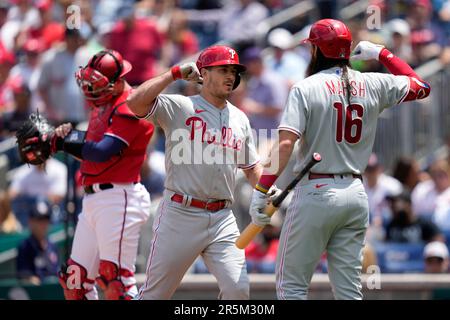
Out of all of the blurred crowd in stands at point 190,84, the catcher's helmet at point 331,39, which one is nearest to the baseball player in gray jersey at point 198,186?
the catcher's helmet at point 331,39

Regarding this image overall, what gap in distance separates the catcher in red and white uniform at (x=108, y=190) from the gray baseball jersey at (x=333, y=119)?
159 centimetres

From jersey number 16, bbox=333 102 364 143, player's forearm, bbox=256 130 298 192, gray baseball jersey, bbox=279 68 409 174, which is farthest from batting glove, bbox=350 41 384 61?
player's forearm, bbox=256 130 298 192

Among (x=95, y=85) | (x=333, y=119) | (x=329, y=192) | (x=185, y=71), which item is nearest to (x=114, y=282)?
(x=95, y=85)

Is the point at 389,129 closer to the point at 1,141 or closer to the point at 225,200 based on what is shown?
the point at 1,141

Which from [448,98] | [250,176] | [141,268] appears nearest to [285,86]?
[448,98]

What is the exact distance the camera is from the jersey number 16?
740 centimetres

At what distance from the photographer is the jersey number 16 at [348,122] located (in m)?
7.40

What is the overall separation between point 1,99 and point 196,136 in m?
7.23

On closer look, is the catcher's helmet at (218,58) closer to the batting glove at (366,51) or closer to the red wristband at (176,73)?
the red wristband at (176,73)

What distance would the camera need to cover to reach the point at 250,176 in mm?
8234

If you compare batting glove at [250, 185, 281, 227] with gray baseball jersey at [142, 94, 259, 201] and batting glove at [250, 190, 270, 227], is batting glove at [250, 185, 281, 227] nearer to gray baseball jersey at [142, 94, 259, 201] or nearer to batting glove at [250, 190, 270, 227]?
batting glove at [250, 190, 270, 227]

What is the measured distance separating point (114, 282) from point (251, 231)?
1.39 m

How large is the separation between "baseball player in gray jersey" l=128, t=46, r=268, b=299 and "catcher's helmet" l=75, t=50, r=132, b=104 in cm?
92
